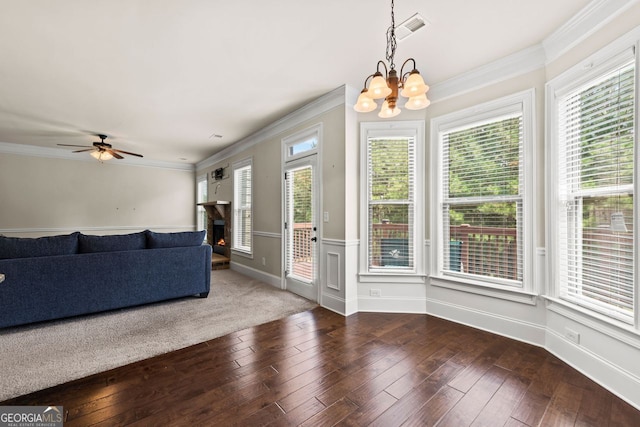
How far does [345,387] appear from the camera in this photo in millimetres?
1880

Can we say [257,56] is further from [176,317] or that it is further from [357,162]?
[176,317]

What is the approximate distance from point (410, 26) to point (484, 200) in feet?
5.80

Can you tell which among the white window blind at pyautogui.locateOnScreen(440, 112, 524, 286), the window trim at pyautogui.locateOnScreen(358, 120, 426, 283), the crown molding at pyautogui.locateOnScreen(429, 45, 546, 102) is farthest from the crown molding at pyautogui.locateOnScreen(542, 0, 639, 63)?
the window trim at pyautogui.locateOnScreen(358, 120, 426, 283)

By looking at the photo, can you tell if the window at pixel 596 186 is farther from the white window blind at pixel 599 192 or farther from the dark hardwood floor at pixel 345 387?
the dark hardwood floor at pixel 345 387

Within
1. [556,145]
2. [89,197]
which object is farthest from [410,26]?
[89,197]

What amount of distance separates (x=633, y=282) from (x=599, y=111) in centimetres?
121

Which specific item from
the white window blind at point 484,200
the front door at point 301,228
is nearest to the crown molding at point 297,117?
the front door at point 301,228

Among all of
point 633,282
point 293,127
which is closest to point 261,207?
point 293,127

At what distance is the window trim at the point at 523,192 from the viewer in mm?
2523

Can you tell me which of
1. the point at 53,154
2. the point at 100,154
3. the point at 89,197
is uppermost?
the point at 53,154

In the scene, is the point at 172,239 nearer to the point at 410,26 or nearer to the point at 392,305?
the point at 392,305

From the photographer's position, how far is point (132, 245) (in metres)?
3.40

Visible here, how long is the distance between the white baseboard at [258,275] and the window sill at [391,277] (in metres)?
1.57

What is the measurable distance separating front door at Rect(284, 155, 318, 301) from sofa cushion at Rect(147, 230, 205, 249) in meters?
1.27
